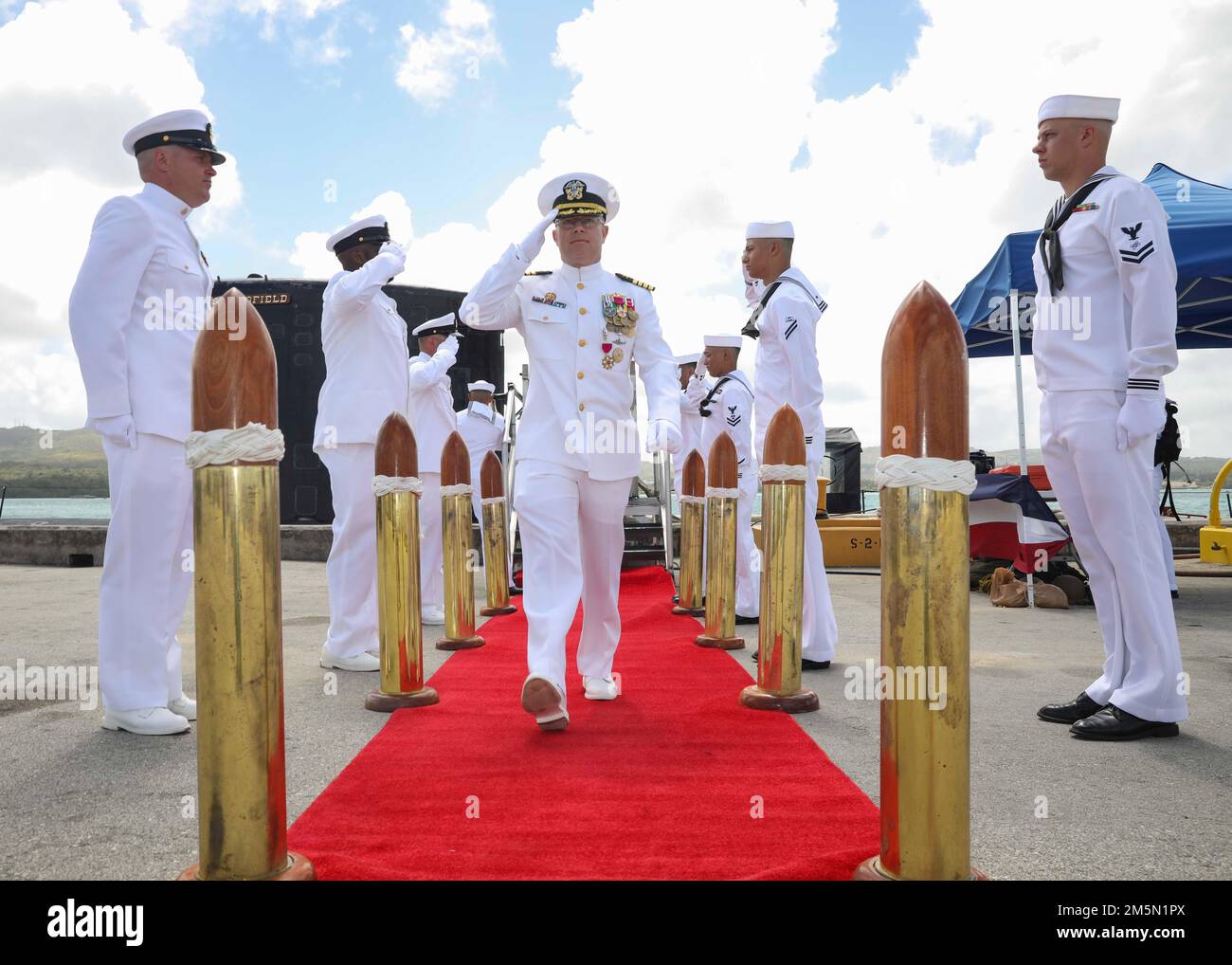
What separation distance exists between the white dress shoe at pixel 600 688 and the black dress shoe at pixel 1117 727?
171cm

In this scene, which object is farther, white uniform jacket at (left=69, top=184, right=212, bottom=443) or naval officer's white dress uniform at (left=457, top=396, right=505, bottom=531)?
naval officer's white dress uniform at (left=457, top=396, right=505, bottom=531)

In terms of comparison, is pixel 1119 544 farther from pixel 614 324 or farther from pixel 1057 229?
pixel 614 324

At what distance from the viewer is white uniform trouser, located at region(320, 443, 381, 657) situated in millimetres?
4504

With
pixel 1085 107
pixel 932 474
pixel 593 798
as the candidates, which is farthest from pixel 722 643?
pixel 932 474

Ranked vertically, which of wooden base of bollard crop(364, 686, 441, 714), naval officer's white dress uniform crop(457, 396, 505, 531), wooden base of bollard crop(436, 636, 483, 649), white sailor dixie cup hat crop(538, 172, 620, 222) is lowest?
wooden base of bollard crop(436, 636, 483, 649)

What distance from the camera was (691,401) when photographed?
8719 millimetres

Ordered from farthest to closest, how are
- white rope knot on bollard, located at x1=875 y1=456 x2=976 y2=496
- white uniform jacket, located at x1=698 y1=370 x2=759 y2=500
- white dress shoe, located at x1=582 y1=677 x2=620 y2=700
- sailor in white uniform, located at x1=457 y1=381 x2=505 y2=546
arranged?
sailor in white uniform, located at x1=457 y1=381 x2=505 y2=546 < white uniform jacket, located at x1=698 y1=370 x2=759 y2=500 < white dress shoe, located at x1=582 y1=677 x2=620 y2=700 < white rope knot on bollard, located at x1=875 y1=456 x2=976 y2=496

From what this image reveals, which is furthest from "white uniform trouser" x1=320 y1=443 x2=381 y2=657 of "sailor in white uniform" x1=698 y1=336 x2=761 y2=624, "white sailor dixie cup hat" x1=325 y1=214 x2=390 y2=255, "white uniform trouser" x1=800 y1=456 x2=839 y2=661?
"sailor in white uniform" x1=698 y1=336 x2=761 y2=624

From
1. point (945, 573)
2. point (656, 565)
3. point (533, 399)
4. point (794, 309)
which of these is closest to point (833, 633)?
point (794, 309)

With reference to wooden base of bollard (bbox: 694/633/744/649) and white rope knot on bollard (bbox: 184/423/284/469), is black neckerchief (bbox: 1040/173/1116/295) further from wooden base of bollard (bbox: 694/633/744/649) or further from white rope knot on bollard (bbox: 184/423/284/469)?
white rope knot on bollard (bbox: 184/423/284/469)

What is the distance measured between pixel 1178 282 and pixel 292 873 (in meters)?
8.52

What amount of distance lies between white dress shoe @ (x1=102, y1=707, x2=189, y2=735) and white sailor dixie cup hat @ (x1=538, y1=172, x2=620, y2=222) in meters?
2.35

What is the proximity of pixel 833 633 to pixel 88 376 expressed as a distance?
3.42 metres
